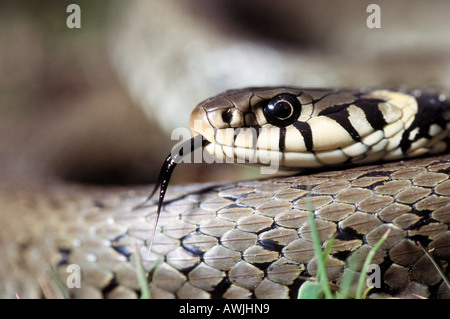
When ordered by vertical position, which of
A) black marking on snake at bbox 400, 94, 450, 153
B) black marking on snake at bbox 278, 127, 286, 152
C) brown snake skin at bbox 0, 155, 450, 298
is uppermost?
black marking on snake at bbox 400, 94, 450, 153

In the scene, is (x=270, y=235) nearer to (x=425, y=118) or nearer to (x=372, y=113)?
(x=372, y=113)

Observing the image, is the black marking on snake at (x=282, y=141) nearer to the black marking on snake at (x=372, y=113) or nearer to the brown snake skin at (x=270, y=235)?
the brown snake skin at (x=270, y=235)

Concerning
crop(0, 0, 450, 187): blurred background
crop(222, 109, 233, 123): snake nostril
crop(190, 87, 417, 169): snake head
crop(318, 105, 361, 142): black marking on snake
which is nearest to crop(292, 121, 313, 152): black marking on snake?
crop(190, 87, 417, 169): snake head

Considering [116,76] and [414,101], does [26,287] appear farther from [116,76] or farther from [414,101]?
[116,76]

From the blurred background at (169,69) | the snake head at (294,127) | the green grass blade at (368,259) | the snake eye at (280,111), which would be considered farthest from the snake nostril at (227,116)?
the blurred background at (169,69)

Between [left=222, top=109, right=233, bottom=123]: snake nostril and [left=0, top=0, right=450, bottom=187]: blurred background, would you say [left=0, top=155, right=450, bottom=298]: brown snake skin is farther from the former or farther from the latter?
[left=0, top=0, right=450, bottom=187]: blurred background

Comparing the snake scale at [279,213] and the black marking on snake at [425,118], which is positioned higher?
the black marking on snake at [425,118]

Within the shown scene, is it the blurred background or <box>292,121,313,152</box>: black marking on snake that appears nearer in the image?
<box>292,121,313,152</box>: black marking on snake
